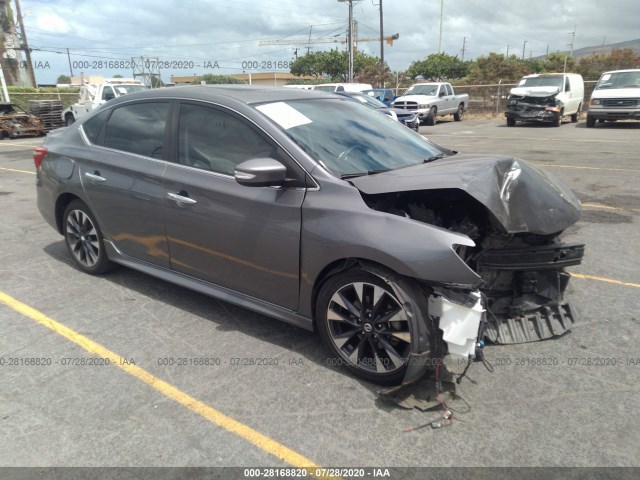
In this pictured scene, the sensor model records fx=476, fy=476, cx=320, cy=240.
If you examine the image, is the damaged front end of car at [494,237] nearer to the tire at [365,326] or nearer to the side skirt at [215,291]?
the tire at [365,326]

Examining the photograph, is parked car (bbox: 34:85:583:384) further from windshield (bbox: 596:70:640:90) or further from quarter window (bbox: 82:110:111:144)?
windshield (bbox: 596:70:640:90)

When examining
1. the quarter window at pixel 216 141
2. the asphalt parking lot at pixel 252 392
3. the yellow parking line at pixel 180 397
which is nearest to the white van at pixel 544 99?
the asphalt parking lot at pixel 252 392

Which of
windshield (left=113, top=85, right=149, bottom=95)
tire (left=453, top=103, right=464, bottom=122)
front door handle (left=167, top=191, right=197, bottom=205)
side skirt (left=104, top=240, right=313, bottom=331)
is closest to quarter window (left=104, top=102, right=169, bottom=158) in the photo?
front door handle (left=167, top=191, right=197, bottom=205)

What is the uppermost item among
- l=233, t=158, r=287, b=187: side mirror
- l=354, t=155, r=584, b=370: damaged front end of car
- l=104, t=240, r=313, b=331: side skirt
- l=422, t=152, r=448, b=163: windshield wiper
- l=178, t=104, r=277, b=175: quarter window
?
l=178, t=104, r=277, b=175: quarter window

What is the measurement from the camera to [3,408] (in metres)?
2.71

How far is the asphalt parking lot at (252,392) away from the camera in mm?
2346

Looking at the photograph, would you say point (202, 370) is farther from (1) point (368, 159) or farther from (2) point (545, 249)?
(2) point (545, 249)

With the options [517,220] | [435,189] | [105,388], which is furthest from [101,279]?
[517,220]

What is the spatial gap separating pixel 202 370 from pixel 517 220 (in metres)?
2.15

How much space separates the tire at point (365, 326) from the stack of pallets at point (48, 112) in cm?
2328

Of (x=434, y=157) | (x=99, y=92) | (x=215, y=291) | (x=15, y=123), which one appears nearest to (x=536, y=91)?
(x=99, y=92)

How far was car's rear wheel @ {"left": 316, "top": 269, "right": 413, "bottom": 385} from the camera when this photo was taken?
270cm

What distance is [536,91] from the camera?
788 inches

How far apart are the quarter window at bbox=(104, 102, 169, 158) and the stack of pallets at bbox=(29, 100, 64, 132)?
825 inches
